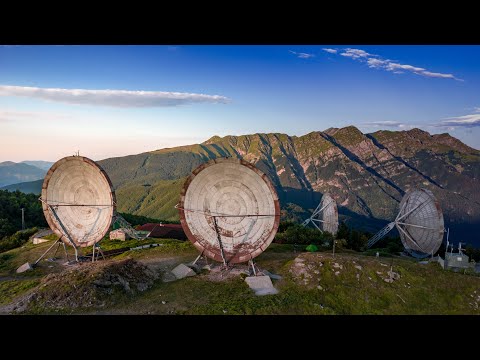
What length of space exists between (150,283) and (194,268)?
5039 mm

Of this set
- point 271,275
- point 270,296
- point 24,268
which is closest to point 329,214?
point 271,275

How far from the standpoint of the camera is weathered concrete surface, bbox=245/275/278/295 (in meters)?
31.3

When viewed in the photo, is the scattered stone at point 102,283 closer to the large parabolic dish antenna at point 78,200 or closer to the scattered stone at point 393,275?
the large parabolic dish antenna at point 78,200

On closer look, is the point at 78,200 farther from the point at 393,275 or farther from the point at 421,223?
the point at 421,223

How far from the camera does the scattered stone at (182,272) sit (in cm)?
3484

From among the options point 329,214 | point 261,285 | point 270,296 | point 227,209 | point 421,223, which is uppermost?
point 227,209

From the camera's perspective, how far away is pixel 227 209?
35719 millimetres

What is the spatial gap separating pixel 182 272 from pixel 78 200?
1519 centimetres

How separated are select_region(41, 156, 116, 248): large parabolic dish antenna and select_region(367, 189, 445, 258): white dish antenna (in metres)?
39.1

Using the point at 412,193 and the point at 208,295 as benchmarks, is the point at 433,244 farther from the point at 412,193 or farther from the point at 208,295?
the point at 208,295

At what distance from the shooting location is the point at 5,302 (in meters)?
29.5

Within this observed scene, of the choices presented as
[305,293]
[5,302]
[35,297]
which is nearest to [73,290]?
[35,297]
